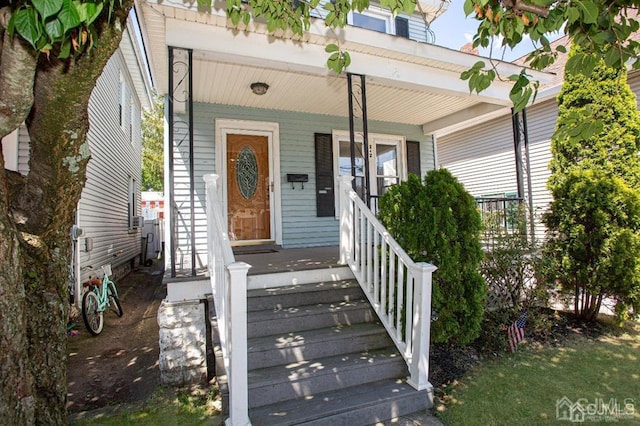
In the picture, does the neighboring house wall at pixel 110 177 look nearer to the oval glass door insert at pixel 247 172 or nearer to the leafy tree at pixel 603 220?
the oval glass door insert at pixel 247 172

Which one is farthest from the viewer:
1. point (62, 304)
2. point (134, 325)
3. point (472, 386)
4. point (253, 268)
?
point (134, 325)

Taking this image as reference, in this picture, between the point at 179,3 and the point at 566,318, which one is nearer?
the point at 179,3

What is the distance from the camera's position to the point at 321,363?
2938mm

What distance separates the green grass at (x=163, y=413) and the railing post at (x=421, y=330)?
5.14 ft

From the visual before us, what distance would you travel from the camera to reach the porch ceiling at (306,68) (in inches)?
148

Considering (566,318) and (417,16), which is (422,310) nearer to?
(566,318)

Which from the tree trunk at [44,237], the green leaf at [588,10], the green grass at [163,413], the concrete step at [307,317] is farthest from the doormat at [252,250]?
the green leaf at [588,10]

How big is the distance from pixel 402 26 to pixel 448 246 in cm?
624

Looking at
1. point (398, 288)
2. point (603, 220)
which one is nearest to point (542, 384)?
point (398, 288)

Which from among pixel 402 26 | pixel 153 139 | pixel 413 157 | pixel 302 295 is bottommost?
pixel 302 295

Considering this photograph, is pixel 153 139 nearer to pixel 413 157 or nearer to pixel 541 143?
pixel 413 157

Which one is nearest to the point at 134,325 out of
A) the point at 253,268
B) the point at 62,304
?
the point at 253,268

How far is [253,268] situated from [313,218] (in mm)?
2507

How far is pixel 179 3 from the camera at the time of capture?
350cm
